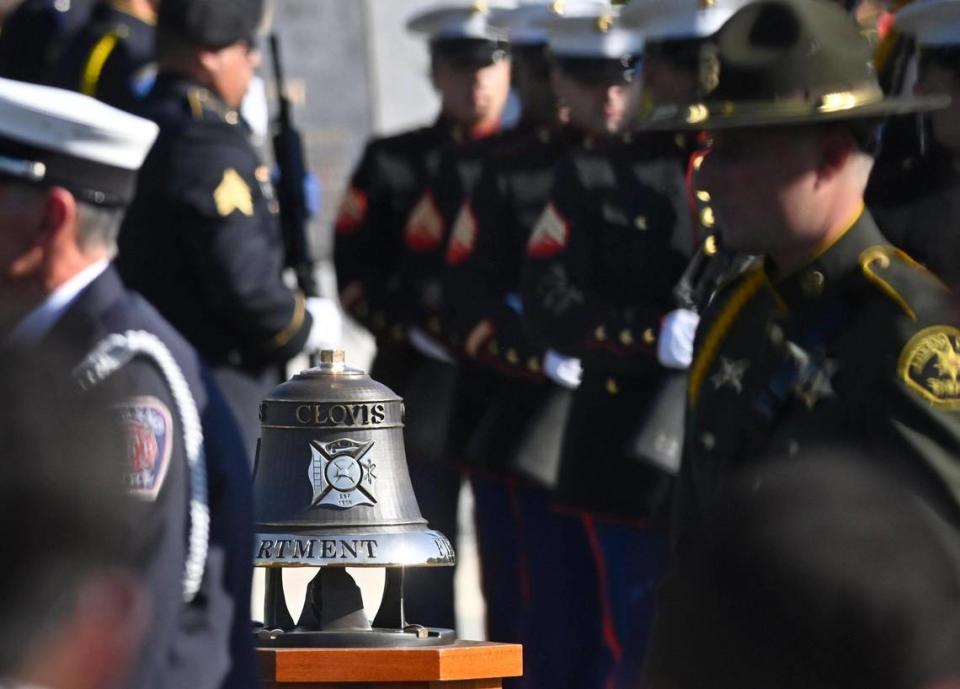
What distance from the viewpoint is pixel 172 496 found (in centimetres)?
378

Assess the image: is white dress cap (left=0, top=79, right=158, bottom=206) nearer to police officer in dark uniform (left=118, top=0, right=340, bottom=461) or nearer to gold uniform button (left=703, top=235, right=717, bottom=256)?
gold uniform button (left=703, top=235, right=717, bottom=256)

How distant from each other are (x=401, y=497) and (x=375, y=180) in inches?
155

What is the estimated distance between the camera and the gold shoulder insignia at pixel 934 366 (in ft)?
13.1

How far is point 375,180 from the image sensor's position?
29.9 feet

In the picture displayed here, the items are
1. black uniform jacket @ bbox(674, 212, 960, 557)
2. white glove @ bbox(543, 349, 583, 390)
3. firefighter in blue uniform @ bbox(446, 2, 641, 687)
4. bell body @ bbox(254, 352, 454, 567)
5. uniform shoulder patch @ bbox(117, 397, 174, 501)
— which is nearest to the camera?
uniform shoulder patch @ bbox(117, 397, 174, 501)

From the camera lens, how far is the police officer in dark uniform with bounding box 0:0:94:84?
9.04 metres

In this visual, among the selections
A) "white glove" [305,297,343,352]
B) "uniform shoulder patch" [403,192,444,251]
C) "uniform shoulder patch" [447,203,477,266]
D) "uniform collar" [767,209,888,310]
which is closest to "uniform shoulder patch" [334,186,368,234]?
"uniform shoulder patch" [403,192,444,251]

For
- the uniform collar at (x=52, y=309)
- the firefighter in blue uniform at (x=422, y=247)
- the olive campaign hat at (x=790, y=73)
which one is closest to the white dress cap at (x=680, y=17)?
the firefighter in blue uniform at (x=422, y=247)

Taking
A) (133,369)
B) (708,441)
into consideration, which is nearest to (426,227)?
(708,441)

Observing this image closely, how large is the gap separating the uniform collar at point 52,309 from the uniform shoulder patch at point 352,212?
16.6ft

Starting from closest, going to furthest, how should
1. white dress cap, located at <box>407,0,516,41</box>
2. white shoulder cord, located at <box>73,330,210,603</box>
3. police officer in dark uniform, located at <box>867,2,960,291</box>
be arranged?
white shoulder cord, located at <box>73,330,210,603</box>, police officer in dark uniform, located at <box>867,2,960,291</box>, white dress cap, located at <box>407,0,516,41</box>

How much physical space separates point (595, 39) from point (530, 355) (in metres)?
1.10

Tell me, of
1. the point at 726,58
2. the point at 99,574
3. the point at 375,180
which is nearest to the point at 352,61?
the point at 375,180

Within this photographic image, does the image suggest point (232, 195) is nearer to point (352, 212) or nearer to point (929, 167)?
point (352, 212)
